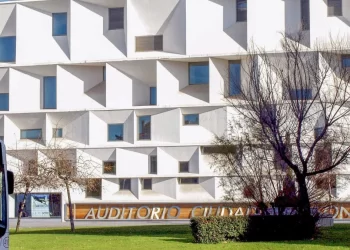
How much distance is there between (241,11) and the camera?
52.8 m

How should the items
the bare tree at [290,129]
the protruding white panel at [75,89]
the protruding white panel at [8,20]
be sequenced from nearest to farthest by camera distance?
the bare tree at [290,129] < the protruding white panel at [75,89] < the protruding white panel at [8,20]

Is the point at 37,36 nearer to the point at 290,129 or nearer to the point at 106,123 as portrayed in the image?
the point at 106,123

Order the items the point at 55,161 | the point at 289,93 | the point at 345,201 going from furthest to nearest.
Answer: the point at 345,201, the point at 55,161, the point at 289,93

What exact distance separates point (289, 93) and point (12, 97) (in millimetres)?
26777

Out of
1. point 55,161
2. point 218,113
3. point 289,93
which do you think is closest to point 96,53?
point 218,113

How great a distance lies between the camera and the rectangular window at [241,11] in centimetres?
5253

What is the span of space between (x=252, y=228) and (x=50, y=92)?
28233mm

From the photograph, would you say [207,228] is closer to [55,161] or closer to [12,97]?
[55,161]

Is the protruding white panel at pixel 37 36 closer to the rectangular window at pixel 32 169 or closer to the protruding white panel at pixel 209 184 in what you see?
the protruding white panel at pixel 209 184

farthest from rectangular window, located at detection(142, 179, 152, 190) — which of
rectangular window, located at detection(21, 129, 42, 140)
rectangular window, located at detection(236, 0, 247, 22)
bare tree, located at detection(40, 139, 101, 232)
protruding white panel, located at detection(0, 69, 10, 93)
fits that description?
rectangular window, located at detection(236, 0, 247, 22)

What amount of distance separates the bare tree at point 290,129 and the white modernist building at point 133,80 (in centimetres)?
910

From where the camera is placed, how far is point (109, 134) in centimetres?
5456

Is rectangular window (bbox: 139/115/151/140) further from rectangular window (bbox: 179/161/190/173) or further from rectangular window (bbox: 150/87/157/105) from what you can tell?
rectangular window (bbox: 179/161/190/173)

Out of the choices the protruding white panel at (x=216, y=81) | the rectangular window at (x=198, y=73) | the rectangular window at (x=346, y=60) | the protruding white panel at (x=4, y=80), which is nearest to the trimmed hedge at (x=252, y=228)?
the rectangular window at (x=346, y=60)
